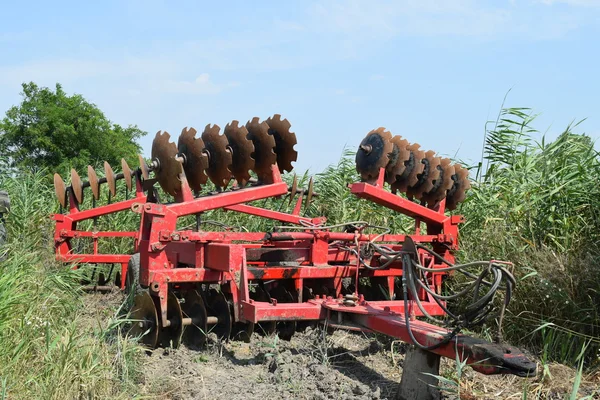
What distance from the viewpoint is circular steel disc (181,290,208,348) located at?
5.20 m

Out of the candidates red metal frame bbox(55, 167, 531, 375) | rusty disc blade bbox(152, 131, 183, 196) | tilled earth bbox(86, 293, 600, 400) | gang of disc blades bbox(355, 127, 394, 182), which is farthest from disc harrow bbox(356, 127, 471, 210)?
rusty disc blade bbox(152, 131, 183, 196)

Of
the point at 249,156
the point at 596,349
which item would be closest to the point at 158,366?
the point at 249,156

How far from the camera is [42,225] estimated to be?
32.6 ft

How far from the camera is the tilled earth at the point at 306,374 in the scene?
4051 millimetres

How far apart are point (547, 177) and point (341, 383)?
369cm

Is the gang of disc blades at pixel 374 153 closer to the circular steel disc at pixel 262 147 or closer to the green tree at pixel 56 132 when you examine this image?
the circular steel disc at pixel 262 147

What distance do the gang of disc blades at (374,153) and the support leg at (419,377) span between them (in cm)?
247

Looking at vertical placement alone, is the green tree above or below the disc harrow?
above

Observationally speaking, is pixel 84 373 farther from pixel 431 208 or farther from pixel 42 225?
pixel 42 225

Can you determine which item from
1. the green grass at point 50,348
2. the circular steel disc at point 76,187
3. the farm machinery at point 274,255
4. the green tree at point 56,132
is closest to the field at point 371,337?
the green grass at point 50,348

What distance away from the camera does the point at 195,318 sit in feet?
17.3

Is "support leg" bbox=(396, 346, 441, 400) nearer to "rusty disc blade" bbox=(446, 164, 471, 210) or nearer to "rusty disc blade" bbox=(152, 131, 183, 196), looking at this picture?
"rusty disc blade" bbox=(152, 131, 183, 196)

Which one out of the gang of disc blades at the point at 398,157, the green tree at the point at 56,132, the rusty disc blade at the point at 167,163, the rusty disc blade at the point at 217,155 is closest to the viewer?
the rusty disc blade at the point at 167,163

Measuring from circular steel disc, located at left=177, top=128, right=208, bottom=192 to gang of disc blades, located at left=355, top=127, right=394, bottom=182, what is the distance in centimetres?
159
